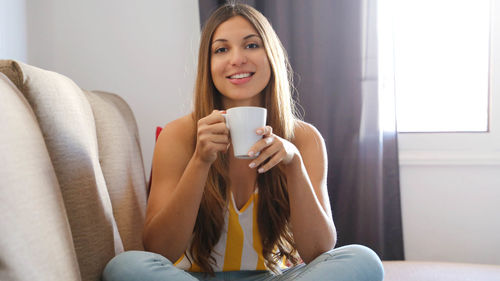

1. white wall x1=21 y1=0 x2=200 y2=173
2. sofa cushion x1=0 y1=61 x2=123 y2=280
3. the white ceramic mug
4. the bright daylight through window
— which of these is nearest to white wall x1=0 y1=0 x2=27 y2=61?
white wall x1=21 y1=0 x2=200 y2=173

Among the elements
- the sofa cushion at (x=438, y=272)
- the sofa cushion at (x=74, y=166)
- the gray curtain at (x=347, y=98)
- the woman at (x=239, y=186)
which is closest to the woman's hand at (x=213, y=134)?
the woman at (x=239, y=186)

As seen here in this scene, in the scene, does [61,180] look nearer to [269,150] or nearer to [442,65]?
[269,150]

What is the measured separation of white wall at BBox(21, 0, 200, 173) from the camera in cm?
214

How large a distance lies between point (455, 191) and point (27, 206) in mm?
1995

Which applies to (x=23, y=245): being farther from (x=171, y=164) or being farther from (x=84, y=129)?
(x=171, y=164)

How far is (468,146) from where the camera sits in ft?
7.04

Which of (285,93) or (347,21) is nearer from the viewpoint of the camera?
(285,93)

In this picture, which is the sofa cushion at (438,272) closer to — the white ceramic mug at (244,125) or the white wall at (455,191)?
the white wall at (455,191)

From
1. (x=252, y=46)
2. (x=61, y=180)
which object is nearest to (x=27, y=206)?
(x=61, y=180)

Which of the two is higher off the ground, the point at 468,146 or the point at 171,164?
the point at 171,164

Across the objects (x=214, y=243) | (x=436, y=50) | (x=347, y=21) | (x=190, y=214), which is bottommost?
(x=214, y=243)

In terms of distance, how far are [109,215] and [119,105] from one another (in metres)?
0.65

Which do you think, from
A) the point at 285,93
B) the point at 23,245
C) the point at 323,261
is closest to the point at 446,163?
the point at 285,93

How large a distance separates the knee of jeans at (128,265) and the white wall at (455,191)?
1509 millimetres
